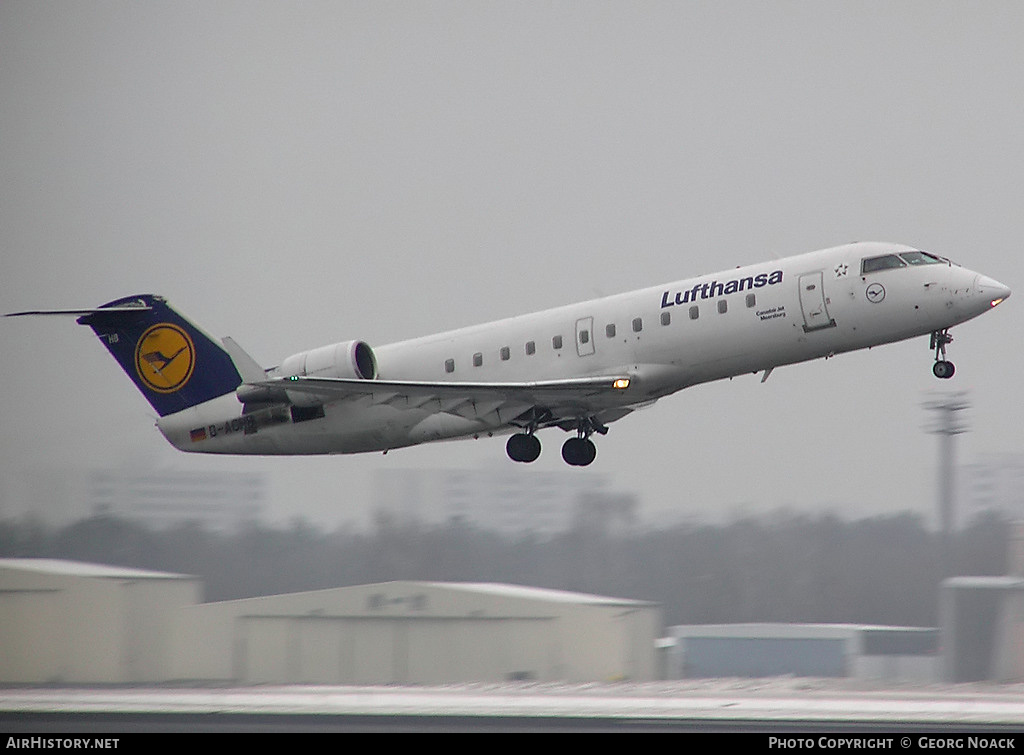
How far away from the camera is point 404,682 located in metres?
34.6

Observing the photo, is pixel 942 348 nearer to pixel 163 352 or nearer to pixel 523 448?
pixel 523 448

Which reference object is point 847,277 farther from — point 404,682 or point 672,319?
point 404,682

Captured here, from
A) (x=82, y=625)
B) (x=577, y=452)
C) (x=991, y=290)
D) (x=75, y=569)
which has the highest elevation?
(x=991, y=290)

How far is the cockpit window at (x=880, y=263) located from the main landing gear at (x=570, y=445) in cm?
606

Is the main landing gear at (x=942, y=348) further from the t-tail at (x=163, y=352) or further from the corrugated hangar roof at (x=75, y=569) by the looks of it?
the corrugated hangar roof at (x=75, y=569)

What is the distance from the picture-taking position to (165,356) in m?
→ 32.2

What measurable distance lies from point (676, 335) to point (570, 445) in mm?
3551

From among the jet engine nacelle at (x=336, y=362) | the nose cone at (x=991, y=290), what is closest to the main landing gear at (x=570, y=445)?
the jet engine nacelle at (x=336, y=362)

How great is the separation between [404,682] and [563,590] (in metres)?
10.8

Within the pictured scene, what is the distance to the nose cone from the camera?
85.2 feet

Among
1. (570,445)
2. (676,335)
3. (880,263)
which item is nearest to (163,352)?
(570,445)

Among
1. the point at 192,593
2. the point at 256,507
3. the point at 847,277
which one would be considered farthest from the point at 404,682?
the point at 847,277

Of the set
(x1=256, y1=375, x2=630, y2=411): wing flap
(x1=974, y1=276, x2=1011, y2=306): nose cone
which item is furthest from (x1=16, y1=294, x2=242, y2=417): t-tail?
(x1=974, y1=276, x2=1011, y2=306): nose cone

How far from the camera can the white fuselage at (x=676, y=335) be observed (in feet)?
86.5
